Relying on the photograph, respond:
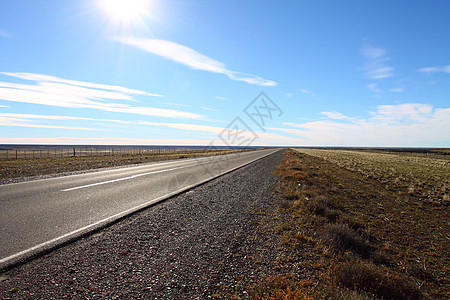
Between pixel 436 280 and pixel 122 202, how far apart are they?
7752 millimetres

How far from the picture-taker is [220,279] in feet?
10.9

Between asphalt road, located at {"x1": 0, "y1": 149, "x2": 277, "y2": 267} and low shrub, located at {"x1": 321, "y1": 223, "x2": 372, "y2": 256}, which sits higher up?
asphalt road, located at {"x1": 0, "y1": 149, "x2": 277, "y2": 267}

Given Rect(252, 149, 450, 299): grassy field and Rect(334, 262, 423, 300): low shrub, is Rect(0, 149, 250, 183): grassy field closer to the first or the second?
Rect(252, 149, 450, 299): grassy field

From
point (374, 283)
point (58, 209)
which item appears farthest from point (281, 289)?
point (58, 209)

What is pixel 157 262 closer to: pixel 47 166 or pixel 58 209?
pixel 58 209

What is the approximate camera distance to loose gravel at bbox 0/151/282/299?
9.64ft

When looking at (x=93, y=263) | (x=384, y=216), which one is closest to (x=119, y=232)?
(x=93, y=263)

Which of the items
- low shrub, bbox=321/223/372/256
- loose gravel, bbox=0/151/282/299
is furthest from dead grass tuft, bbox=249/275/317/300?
low shrub, bbox=321/223/372/256

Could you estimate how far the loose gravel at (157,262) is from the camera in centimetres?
294

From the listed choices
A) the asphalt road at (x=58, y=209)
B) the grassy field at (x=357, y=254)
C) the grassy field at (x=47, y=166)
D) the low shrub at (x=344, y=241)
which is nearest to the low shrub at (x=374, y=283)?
the grassy field at (x=357, y=254)

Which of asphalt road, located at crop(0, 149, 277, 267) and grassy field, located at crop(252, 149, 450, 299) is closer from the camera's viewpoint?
grassy field, located at crop(252, 149, 450, 299)

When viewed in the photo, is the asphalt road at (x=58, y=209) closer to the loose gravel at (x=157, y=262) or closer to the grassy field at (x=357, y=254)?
the loose gravel at (x=157, y=262)

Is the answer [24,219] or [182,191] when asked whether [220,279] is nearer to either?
[24,219]

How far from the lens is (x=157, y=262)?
368 centimetres
